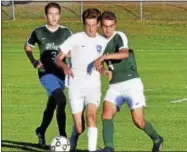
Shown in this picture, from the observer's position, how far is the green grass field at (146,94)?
12836mm

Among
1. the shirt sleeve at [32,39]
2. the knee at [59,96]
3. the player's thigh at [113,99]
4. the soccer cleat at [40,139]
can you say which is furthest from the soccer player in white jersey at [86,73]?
the soccer cleat at [40,139]

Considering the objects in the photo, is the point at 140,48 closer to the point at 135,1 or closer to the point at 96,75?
the point at 135,1

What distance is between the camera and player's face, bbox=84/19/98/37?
10.3 meters

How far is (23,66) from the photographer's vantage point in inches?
1109

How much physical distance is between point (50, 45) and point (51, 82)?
593mm

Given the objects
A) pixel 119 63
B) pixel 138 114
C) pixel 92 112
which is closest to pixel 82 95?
pixel 92 112

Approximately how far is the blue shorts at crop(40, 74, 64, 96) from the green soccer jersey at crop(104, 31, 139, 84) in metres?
1.22

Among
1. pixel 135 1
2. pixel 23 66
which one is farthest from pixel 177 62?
pixel 135 1

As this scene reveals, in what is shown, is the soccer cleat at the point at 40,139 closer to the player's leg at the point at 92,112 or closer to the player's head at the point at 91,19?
the player's leg at the point at 92,112

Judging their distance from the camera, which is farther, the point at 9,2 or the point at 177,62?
the point at 9,2

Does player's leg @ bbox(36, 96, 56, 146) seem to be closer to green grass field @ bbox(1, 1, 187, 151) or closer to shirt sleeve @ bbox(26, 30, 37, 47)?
green grass field @ bbox(1, 1, 187, 151)

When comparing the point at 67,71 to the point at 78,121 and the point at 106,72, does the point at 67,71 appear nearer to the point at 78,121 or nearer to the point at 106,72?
the point at 106,72

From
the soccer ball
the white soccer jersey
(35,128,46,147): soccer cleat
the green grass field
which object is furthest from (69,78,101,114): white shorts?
(35,128,46,147): soccer cleat

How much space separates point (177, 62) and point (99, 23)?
62.0ft
